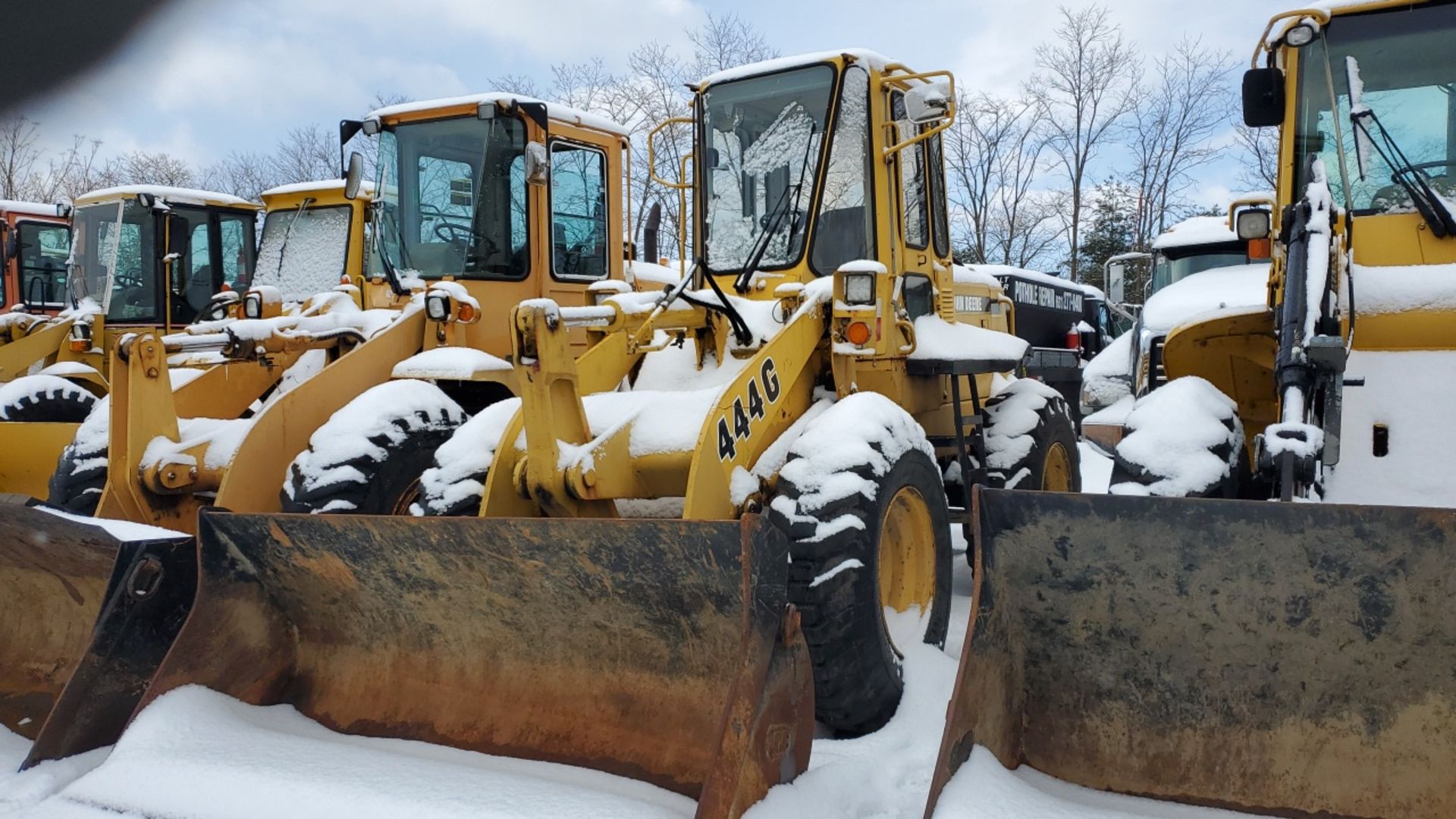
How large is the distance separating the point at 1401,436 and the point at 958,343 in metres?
2.38

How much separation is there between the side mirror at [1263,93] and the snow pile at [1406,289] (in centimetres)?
81

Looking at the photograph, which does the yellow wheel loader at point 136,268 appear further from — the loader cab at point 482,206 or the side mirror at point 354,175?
the side mirror at point 354,175

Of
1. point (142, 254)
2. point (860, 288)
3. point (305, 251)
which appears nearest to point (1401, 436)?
point (860, 288)

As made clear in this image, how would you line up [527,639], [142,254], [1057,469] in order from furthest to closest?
[142,254]
[1057,469]
[527,639]

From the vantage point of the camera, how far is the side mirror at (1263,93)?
190 inches

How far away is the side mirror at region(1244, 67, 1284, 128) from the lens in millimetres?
4816

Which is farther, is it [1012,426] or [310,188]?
[310,188]

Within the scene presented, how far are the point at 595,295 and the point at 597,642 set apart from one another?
3.14 meters

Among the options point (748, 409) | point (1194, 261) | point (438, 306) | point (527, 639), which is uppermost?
point (1194, 261)

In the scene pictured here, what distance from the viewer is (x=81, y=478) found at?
6.34 meters

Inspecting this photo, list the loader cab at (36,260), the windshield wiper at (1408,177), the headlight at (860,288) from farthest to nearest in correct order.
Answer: the loader cab at (36,260) < the headlight at (860,288) < the windshield wiper at (1408,177)

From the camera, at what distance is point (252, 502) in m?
5.50

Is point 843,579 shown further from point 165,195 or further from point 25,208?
point 25,208

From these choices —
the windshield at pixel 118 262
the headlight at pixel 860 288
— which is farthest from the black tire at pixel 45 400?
the headlight at pixel 860 288
